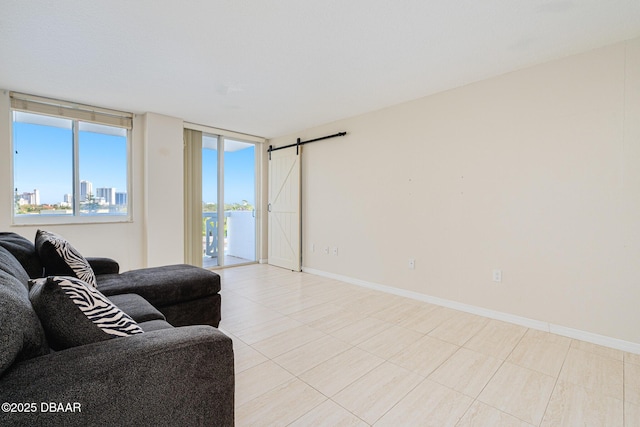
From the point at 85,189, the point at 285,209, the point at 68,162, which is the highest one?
the point at 68,162

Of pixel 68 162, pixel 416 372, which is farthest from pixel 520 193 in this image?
pixel 68 162

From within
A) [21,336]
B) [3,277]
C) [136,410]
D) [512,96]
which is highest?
[512,96]

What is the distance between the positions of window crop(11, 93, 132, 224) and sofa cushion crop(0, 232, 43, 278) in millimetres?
1885

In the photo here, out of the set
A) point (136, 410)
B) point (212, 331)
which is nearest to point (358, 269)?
point (212, 331)

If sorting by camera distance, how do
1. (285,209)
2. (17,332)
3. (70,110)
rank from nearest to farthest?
(17,332)
(70,110)
(285,209)

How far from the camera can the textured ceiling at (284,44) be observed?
1944 mm

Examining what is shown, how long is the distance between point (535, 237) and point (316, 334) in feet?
7.37

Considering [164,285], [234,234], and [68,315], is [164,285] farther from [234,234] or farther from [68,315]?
[234,234]

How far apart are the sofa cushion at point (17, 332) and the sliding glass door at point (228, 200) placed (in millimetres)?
4077

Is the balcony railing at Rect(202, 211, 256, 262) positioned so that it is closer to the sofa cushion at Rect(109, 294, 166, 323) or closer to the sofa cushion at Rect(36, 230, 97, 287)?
the sofa cushion at Rect(36, 230, 97, 287)

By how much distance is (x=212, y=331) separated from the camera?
1159 mm

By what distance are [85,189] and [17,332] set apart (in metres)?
3.92

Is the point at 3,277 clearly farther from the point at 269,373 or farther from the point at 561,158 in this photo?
the point at 561,158

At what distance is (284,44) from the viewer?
7.72 ft
